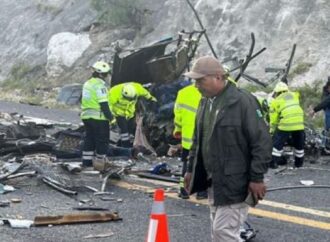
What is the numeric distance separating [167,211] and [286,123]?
4.19m

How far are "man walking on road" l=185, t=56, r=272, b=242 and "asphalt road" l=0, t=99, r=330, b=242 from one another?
1922mm

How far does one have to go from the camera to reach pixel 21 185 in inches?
384

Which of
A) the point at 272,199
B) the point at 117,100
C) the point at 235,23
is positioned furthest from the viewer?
the point at 235,23

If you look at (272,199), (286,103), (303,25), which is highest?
(303,25)

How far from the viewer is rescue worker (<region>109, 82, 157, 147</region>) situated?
1270 centimetres

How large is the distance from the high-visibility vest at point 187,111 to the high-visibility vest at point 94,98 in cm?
220

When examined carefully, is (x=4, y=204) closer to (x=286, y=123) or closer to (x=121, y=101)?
(x=121, y=101)

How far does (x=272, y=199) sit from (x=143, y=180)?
221 centimetres

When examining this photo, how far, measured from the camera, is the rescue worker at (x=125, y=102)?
1270 centimetres

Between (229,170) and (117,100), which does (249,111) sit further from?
(117,100)

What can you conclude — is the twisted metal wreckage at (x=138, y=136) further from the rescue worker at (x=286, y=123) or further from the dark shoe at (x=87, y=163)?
the rescue worker at (x=286, y=123)

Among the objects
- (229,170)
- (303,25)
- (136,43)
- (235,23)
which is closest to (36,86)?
(136,43)

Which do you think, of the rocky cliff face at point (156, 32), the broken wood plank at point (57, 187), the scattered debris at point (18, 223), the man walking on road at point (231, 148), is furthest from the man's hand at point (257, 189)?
the rocky cliff face at point (156, 32)

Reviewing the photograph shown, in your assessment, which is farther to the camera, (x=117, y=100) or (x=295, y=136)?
(x=117, y=100)
